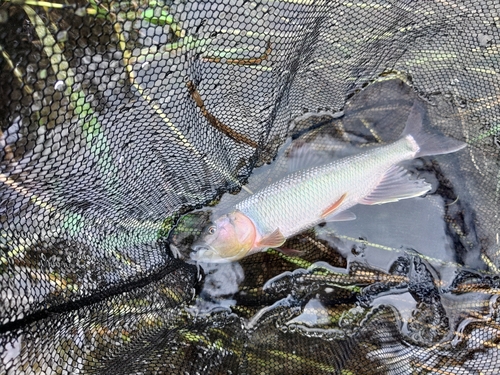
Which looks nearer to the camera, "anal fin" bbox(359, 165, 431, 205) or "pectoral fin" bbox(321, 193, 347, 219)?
Result: "pectoral fin" bbox(321, 193, 347, 219)

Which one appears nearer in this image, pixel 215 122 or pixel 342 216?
pixel 215 122

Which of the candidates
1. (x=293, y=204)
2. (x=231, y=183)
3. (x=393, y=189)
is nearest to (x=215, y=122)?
(x=231, y=183)

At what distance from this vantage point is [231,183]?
2.41 metres

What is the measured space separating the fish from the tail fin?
69 mm

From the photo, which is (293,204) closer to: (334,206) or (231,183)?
(334,206)

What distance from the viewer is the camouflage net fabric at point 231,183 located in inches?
58.4

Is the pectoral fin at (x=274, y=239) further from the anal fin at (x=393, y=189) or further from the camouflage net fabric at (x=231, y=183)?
the anal fin at (x=393, y=189)

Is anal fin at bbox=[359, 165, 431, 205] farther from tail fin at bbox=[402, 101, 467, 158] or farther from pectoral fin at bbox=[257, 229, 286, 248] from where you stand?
pectoral fin at bbox=[257, 229, 286, 248]

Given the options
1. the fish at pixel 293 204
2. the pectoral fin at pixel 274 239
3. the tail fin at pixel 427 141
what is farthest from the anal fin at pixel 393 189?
the pectoral fin at pixel 274 239

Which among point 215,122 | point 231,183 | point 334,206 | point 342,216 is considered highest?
point 215,122

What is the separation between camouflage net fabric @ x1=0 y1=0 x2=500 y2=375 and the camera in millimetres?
1483

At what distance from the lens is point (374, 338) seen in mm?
2186

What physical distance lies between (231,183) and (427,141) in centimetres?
127

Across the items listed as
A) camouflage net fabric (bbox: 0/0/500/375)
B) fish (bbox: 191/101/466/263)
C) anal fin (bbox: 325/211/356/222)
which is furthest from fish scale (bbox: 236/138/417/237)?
camouflage net fabric (bbox: 0/0/500/375)
